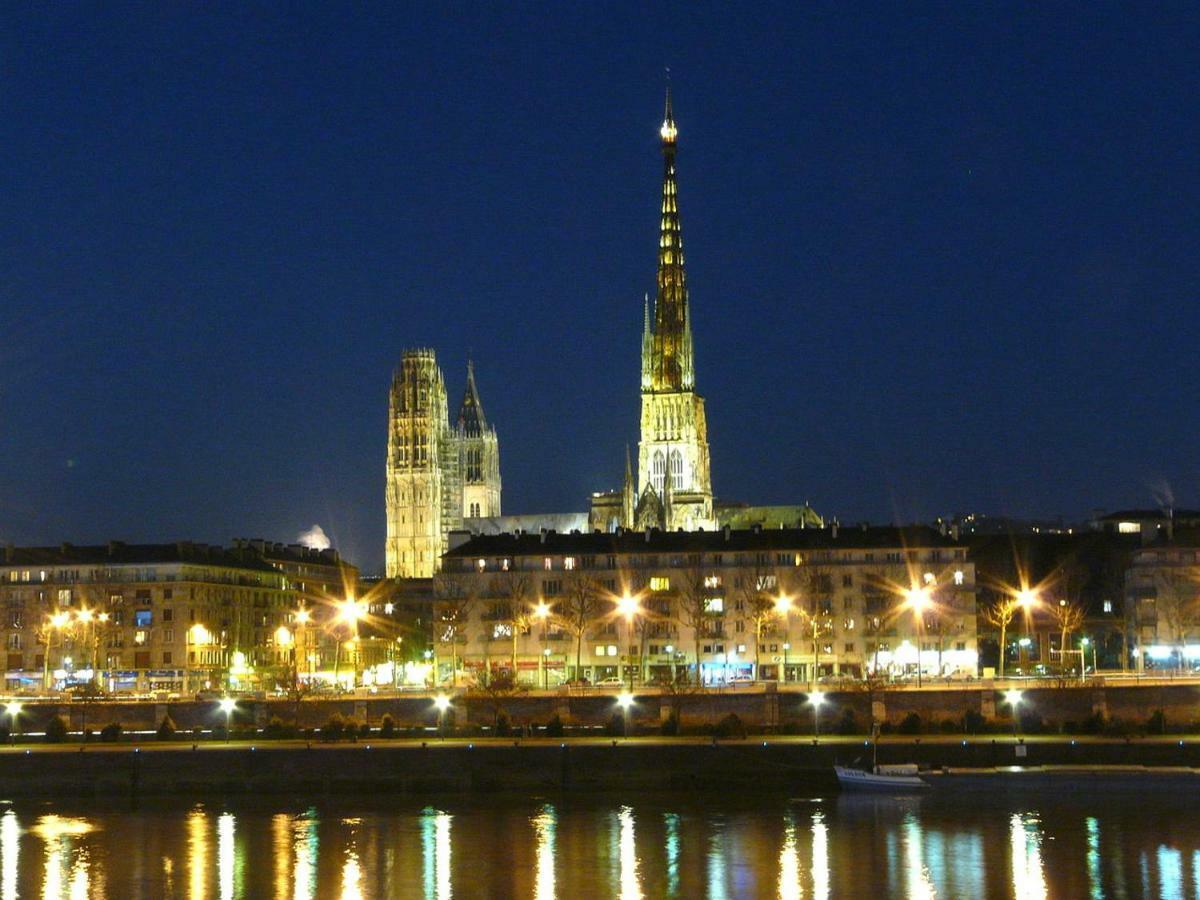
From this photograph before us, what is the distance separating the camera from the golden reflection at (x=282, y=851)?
64375mm

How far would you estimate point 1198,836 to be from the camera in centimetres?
6988

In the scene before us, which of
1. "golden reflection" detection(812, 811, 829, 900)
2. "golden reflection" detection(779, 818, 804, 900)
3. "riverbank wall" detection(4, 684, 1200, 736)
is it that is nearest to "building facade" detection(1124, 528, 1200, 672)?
"riverbank wall" detection(4, 684, 1200, 736)

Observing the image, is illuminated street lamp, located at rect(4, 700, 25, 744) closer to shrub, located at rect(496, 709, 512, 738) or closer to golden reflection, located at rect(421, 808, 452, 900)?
shrub, located at rect(496, 709, 512, 738)

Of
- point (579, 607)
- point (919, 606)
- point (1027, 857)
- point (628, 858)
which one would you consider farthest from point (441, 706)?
point (1027, 857)

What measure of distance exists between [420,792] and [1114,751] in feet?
102

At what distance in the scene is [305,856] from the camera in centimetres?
7006

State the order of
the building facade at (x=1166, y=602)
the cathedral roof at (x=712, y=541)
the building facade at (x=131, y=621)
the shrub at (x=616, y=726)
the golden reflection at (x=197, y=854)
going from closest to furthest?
1. the golden reflection at (x=197, y=854)
2. the shrub at (x=616, y=726)
3. the building facade at (x=1166, y=602)
4. the cathedral roof at (x=712, y=541)
5. the building facade at (x=131, y=621)

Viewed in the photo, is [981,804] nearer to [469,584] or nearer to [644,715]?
[644,715]

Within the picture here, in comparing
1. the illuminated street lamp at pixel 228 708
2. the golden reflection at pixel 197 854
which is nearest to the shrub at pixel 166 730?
the illuminated street lamp at pixel 228 708

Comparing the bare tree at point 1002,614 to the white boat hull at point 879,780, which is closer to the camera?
the white boat hull at point 879,780

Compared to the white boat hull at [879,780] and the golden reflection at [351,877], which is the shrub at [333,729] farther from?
the white boat hull at [879,780]

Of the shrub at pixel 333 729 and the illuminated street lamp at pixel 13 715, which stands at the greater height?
the illuminated street lamp at pixel 13 715

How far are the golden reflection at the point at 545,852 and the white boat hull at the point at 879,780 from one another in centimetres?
1299

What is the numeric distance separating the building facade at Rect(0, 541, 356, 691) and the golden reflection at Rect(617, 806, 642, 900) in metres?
52.6
